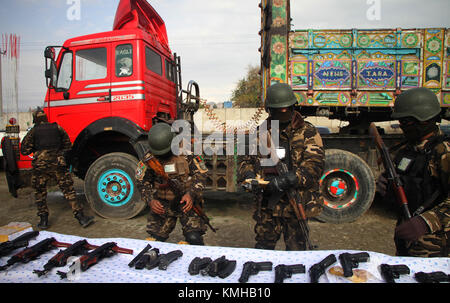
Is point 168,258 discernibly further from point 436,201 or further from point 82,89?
point 82,89

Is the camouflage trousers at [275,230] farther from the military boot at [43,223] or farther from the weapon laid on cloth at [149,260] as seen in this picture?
the military boot at [43,223]

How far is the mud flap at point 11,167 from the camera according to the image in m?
4.38

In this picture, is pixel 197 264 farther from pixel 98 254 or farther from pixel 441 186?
pixel 441 186

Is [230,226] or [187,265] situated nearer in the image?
[187,265]

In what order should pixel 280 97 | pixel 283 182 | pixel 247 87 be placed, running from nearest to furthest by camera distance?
1. pixel 283 182
2. pixel 280 97
3. pixel 247 87

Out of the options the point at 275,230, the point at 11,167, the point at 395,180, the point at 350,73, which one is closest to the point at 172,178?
the point at 275,230

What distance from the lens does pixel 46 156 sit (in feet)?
13.1

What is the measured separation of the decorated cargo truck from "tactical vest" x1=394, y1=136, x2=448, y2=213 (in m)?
2.05

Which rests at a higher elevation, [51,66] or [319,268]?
[51,66]

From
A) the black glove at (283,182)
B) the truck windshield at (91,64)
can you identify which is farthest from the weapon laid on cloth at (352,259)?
the truck windshield at (91,64)

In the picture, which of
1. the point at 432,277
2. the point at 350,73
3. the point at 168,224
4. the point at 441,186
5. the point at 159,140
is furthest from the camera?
the point at 350,73

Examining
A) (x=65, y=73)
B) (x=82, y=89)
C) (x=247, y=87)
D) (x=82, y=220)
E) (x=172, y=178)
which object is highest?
(x=247, y=87)

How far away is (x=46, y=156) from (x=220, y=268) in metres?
3.65
